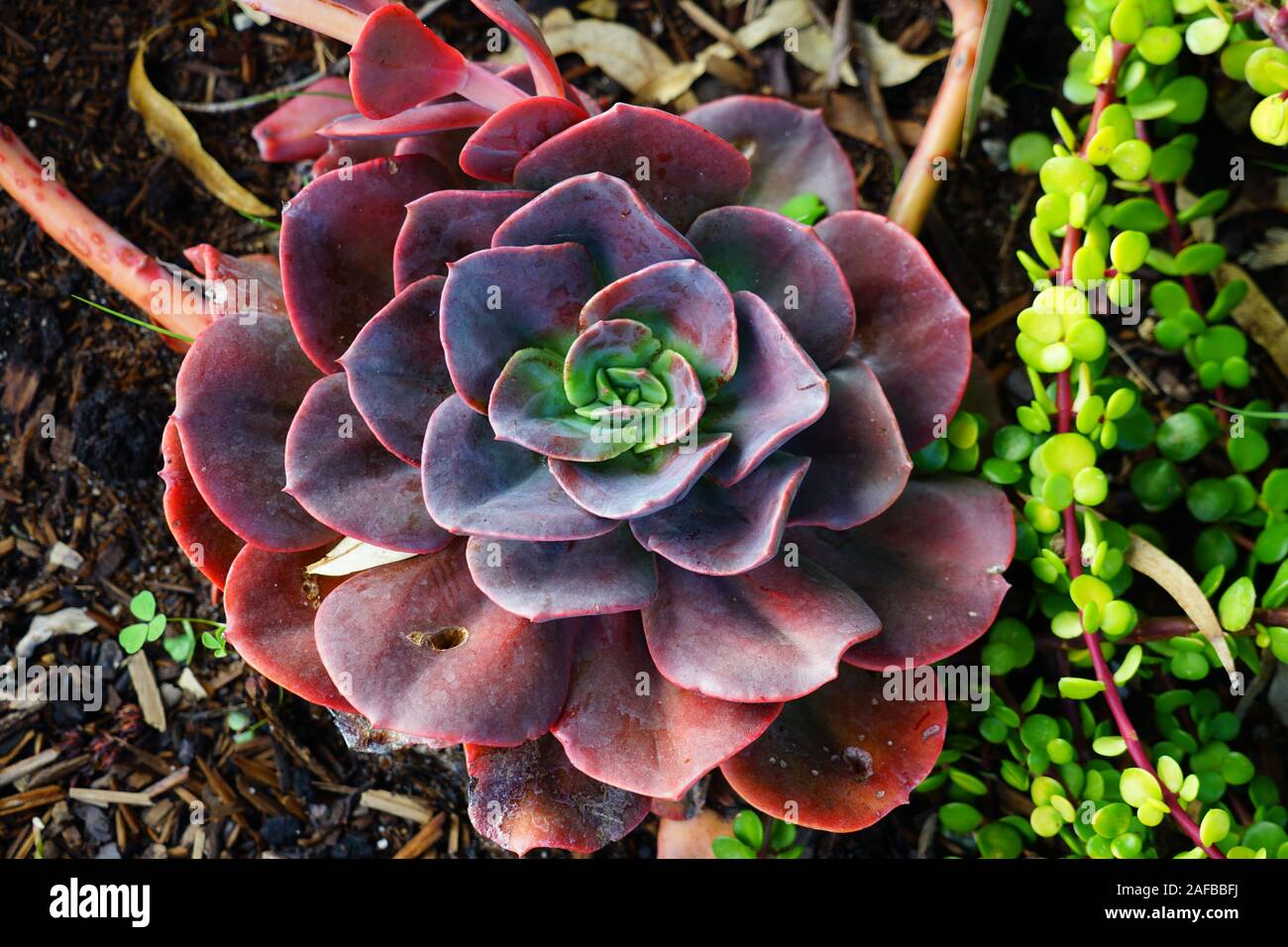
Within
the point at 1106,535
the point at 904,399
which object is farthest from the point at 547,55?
the point at 1106,535

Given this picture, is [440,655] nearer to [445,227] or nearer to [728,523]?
[728,523]

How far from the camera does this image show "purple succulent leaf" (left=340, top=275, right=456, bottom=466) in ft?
4.01

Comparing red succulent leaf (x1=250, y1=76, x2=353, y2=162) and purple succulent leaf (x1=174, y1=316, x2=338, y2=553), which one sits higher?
red succulent leaf (x1=250, y1=76, x2=353, y2=162)

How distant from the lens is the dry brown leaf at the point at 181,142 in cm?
185

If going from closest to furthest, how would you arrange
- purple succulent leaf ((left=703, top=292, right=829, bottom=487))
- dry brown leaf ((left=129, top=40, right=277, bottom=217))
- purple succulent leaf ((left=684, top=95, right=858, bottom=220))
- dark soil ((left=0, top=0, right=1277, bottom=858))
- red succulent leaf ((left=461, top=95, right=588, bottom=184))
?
1. purple succulent leaf ((left=703, top=292, right=829, bottom=487))
2. red succulent leaf ((left=461, top=95, right=588, bottom=184))
3. purple succulent leaf ((left=684, top=95, right=858, bottom=220))
4. dark soil ((left=0, top=0, right=1277, bottom=858))
5. dry brown leaf ((left=129, top=40, right=277, bottom=217))

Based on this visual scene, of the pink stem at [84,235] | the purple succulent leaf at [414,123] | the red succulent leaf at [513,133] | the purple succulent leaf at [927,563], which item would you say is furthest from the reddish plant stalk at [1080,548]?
the pink stem at [84,235]

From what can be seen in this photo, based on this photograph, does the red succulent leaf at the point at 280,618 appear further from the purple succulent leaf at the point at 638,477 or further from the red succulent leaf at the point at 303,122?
the red succulent leaf at the point at 303,122

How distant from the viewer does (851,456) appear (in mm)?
1300

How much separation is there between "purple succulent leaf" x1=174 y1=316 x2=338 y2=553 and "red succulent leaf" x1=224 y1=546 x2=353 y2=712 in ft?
0.15


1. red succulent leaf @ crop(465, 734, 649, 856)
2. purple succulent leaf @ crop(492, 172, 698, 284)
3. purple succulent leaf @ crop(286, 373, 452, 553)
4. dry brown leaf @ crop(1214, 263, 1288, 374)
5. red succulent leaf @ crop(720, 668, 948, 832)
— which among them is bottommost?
red succulent leaf @ crop(465, 734, 649, 856)

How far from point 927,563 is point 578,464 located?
48 cm

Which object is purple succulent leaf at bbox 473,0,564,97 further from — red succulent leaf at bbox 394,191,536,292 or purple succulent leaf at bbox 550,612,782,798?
purple succulent leaf at bbox 550,612,782,798

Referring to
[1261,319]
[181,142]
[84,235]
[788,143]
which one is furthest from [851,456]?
[181,142]

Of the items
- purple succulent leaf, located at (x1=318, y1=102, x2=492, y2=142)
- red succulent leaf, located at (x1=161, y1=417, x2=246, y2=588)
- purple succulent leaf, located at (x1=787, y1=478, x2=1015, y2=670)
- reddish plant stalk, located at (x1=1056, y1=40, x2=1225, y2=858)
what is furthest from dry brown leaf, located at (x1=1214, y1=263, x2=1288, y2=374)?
red succulent leaf, located at (x1=161, y1=417, x2=246, y2=588)
